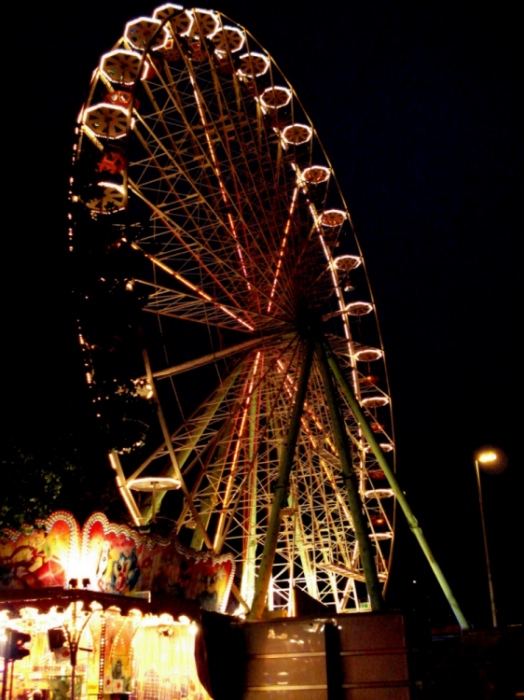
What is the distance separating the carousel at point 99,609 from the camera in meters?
13.6

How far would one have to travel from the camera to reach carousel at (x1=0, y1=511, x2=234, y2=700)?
13586mm

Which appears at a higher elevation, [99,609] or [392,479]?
[392,479]

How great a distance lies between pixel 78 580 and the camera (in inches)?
556

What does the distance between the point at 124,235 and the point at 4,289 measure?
2906mm

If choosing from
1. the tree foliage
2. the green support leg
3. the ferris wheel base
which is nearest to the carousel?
the tree foliage

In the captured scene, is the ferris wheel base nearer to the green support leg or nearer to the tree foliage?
the tree foliage

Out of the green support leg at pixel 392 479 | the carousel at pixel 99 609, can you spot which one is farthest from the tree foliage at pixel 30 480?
the green support leg at pixel 392 479

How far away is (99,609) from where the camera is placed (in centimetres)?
1394

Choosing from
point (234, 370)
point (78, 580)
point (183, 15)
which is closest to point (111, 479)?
point (78, 580)

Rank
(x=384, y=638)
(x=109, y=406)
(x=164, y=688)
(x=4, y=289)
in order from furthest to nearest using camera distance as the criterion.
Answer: (x=164, y=688) → (x=109, y=406) → (x=4, y=289) → (x=384, y=638)

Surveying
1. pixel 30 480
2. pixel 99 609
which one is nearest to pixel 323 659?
pixel 99 609

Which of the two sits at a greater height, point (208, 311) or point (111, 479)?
point (208, 311)

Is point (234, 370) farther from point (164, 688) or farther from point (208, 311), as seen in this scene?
point (164, 688)

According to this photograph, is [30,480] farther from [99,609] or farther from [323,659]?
[323,659]
